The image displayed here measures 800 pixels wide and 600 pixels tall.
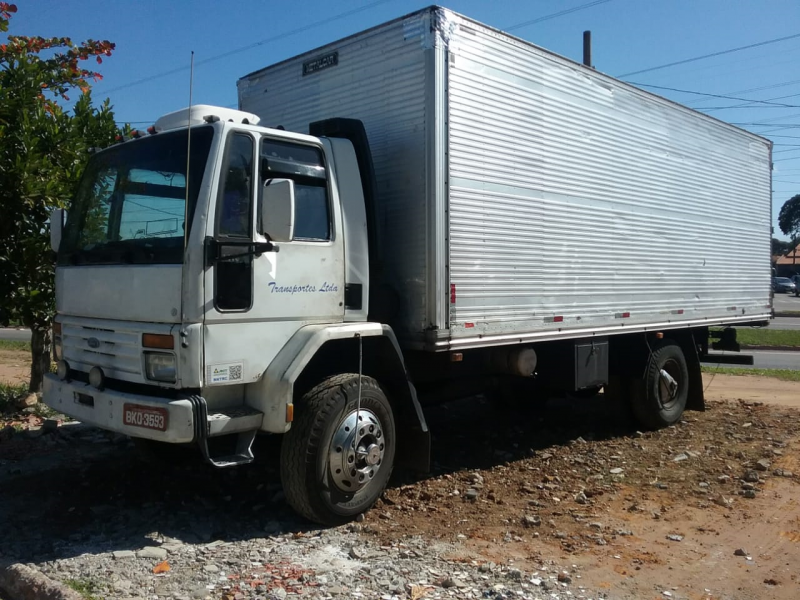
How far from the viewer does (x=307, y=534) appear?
16.4ft

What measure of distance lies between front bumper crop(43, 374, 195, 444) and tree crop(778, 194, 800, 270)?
106845mm

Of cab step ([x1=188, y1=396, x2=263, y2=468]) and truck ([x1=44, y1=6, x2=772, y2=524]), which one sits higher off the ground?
truck ([x1=44, y1=6, x2=772, y2=524])

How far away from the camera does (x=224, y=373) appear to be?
15.0 ft

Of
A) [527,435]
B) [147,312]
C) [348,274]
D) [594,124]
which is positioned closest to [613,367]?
[527,435]

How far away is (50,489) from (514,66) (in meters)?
5.18

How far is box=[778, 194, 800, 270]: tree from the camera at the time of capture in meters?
98.4

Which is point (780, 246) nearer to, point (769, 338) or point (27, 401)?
point (769, 338)

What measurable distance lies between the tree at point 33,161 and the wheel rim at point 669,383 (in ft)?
22.4

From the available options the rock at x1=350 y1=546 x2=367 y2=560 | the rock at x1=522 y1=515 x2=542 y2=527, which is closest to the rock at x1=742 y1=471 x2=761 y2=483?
the rock at x1=522 y1=515 x2=542 y2=527

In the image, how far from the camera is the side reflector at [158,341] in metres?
4.44

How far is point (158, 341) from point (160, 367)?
17 cm

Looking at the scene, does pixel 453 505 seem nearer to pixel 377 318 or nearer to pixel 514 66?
pixel 377 318

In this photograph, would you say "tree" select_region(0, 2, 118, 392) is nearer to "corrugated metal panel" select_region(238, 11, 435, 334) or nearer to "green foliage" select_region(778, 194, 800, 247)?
"corrugated metal panel" select_region(238, 11, 435, 334)

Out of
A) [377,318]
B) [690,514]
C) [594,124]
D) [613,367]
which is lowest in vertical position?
[690,514]
